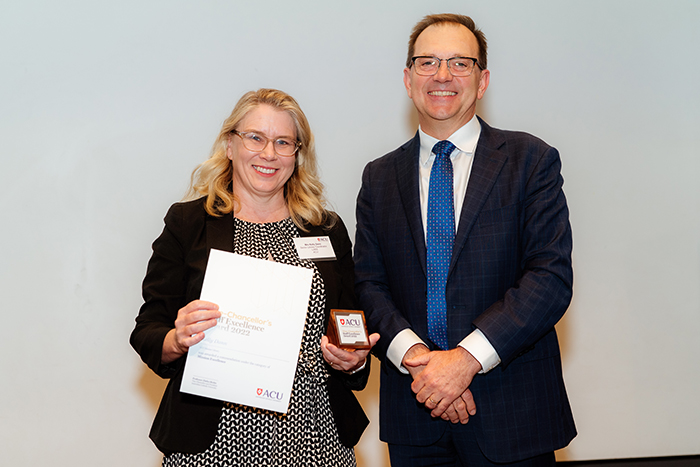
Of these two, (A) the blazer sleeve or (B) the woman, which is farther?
(A) the blazer sleeve

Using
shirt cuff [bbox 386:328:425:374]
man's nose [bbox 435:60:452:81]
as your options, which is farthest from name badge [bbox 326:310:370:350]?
man's nose [bbox 435:60:452:81]

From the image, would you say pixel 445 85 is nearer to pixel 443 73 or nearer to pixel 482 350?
pixel 443 73

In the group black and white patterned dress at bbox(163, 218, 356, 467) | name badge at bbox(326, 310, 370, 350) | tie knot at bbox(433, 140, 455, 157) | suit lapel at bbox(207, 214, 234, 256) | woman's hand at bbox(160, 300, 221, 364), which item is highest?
tie knot at bbox(433, 140, 455, 157)

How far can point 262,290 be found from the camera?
186 cm

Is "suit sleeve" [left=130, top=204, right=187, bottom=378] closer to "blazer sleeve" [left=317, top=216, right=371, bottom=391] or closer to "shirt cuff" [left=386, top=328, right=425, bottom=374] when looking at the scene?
"blazer sleeve" [left=317, top=216, right=371, bottom=391]

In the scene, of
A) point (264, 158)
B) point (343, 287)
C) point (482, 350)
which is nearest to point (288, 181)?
point (264, 158)

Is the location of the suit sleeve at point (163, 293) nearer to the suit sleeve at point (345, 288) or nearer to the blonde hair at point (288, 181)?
the blonde hair at point (288, 181)

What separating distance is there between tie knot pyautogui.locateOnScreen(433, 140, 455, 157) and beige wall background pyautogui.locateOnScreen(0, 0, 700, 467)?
5.55ft

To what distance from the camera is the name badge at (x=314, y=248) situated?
218 centimetres

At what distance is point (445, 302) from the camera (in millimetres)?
2047

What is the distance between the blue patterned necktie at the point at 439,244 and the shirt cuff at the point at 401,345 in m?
0.07

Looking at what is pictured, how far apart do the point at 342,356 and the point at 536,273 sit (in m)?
0.70

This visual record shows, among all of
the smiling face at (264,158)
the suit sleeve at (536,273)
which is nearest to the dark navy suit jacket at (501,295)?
the suit sleeve at (536,273)

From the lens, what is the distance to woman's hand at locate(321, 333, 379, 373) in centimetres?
192
